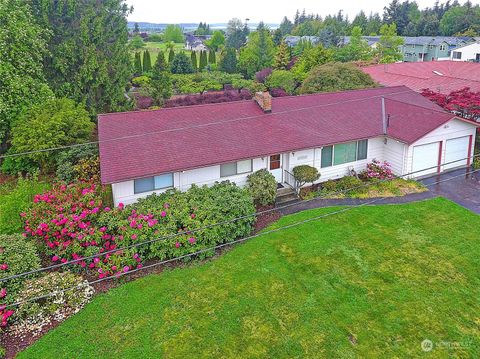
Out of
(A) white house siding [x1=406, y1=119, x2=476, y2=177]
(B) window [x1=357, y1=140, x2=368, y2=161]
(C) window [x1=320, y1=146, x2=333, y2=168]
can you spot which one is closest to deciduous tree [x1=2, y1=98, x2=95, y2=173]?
(C) window [x1=320, y1=146, x2=333, y2=168]

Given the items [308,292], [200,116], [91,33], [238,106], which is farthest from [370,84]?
[308,292]

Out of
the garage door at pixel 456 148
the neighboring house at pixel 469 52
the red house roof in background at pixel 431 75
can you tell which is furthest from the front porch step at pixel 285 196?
the neighboring house at pixel 469 52

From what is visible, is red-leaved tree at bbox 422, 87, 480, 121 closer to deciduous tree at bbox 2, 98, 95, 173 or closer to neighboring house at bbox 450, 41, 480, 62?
deciduous tree at bbox 2, 98, 95, 173

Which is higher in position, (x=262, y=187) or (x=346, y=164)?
(x=346, y=164)

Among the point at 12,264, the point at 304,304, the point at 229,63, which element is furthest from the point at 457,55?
the point at 12,264

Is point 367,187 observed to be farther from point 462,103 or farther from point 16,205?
point 16,205

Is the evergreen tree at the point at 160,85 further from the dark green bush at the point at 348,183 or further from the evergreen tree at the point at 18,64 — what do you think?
the dark green bush at the point at 348,183

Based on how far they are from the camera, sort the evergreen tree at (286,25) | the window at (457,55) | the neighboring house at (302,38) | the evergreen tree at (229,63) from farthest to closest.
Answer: the evergreen tree at (286,25) → the neighboring house at (302,38) → the window at (457,55) → the evergreen tree at (229,63)
